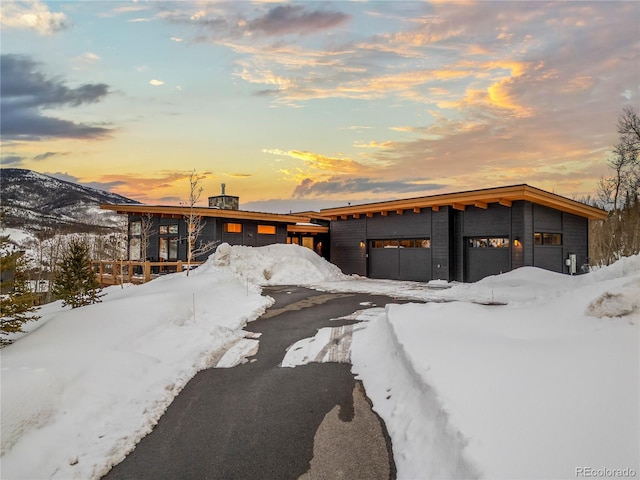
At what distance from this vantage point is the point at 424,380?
16.2ft

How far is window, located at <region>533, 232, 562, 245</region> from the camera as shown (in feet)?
67.5

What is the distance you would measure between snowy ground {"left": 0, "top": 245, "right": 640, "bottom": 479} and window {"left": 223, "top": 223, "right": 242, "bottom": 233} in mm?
18360

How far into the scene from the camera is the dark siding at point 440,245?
22.2 meters

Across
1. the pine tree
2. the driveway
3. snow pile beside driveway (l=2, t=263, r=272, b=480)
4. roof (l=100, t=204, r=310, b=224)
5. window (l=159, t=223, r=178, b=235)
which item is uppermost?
roof (l=100, t=204, r=310, b=224)

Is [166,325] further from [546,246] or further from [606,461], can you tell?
[546,246]

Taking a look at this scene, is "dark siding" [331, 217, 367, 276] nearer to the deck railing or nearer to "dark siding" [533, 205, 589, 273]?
the deck railing

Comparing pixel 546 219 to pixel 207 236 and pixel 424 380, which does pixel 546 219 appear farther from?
pixel 207 236

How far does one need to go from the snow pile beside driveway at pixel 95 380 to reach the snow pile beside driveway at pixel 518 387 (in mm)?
3340

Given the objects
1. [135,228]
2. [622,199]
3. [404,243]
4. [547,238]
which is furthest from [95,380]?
[622,199]

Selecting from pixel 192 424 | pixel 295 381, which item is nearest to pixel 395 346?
pixel 295 381

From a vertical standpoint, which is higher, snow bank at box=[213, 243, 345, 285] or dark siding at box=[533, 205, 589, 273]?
dark siding at box=[533, 205, 589, 273]

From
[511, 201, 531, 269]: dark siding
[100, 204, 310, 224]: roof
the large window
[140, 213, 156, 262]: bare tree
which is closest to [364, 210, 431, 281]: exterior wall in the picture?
the large window

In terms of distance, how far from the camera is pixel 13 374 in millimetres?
4844

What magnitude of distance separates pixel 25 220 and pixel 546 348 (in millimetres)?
169294
